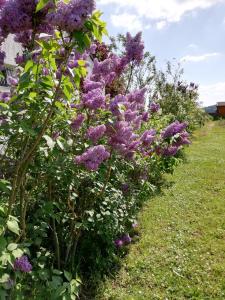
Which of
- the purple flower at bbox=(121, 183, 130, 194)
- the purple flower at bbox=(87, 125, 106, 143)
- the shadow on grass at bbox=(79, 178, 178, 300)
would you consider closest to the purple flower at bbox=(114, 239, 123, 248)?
the shadow on grass at bbox=(79, 178, 178, 300)

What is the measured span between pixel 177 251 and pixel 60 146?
3236 mm

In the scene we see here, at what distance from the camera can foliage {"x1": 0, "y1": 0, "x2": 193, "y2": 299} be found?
1.83 meters

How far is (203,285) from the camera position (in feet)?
13.4

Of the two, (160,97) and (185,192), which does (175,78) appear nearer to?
(160,97)

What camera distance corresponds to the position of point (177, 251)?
4.83 meters

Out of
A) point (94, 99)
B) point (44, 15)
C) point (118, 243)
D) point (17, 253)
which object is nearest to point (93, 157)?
point (94, 99)

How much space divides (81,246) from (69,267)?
1.12 ft

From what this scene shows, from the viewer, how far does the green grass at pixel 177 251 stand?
3971 mm

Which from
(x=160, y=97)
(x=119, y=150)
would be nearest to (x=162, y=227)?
(x=119, y=150)

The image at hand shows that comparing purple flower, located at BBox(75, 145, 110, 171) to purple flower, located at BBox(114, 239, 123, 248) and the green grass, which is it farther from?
purple flower, located at BBox(114, 239, 123, 248)

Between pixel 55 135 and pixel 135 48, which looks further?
pixel 135 48

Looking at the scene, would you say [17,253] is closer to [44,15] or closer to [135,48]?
[44,15]

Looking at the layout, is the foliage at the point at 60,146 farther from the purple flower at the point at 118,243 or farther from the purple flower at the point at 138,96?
the purple flower at the point at 118,243

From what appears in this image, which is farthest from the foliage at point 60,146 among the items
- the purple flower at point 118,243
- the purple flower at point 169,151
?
the purple flower at point 169,151
